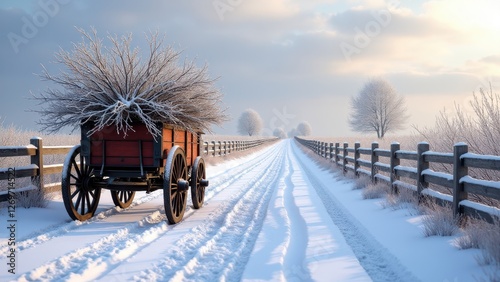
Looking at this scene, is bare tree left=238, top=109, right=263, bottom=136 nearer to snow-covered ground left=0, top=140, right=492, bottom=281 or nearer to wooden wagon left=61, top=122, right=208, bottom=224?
snow-covered ground left=0, top=140, right=492, bottom=281

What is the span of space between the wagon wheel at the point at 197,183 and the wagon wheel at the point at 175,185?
28 cm

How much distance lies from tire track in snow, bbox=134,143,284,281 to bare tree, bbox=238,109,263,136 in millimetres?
100352

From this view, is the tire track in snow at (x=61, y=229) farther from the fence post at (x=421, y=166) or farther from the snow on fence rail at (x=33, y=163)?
the fence post at (x=421, y=166)

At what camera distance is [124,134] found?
6062 millimetres

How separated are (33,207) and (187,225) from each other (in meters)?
3.02

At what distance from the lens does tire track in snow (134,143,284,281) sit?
12.4 ft

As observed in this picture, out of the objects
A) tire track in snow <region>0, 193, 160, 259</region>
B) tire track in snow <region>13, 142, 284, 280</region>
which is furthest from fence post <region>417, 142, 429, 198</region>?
tire track in snow <region>0, 193, 160, 259</region>

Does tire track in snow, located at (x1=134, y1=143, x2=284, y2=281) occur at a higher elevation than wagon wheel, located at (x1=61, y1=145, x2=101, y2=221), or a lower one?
lower

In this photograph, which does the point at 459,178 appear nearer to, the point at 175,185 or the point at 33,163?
the point at 175,185

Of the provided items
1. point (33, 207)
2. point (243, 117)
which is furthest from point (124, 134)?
point (243, 117)

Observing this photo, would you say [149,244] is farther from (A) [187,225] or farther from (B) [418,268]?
(B) [418,268]

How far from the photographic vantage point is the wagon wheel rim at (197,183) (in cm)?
707

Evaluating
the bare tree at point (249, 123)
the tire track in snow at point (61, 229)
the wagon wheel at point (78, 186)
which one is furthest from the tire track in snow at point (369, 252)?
the bare tree at point (249, 123)

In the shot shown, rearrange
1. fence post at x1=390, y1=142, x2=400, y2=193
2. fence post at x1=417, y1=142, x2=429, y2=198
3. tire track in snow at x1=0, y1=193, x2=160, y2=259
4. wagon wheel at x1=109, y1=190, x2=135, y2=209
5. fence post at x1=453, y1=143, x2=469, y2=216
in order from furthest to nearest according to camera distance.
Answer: fence post at x1=390, y1=142, x2=400, y2=193 < wagon wheel at x1=109, y1=190, x2=135, y2=209 < fence post at x1=417, y1=142, x2=429, y2=198 < fence post at x1=453, y1=143, x2=469, y2=216 < tire track in snow at x1=0, y1=193, x2=160, y2=259
